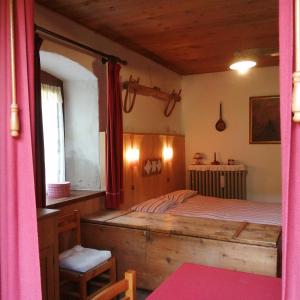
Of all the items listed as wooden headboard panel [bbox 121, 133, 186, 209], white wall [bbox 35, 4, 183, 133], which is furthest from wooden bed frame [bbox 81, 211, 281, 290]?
white wall [bbox 35, 4, 183, 133]

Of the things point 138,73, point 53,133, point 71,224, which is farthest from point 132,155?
point 71,224

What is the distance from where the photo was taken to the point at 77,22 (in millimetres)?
3012

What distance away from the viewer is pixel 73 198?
117 inches

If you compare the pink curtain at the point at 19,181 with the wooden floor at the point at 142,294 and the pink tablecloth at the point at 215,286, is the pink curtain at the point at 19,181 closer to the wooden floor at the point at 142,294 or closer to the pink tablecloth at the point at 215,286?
the pink tablecloth at the point at 215,286

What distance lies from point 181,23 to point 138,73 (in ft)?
3.59

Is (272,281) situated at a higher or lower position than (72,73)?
lower

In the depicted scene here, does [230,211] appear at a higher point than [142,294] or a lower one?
higher

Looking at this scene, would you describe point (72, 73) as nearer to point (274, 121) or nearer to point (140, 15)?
point (140, 15)

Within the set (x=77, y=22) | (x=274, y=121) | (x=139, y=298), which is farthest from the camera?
(x=274, y=121)

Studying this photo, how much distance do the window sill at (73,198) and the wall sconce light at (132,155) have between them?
52 centimetres

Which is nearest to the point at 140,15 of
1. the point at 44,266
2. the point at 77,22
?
the point at 77,22

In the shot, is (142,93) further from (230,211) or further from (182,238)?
(182,238)

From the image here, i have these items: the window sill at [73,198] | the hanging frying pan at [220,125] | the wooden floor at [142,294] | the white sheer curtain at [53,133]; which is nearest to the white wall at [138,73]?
the white sheer curtain at [53,133]

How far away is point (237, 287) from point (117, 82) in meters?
2.31
